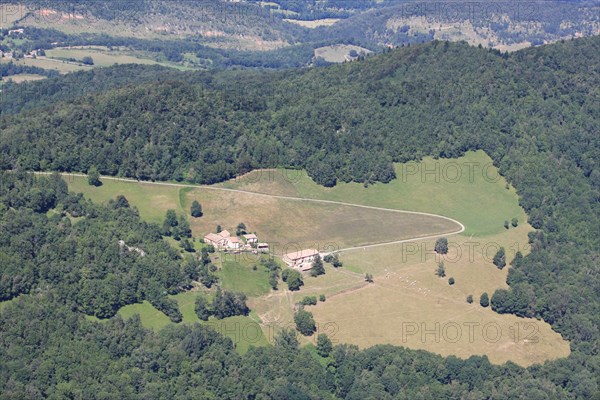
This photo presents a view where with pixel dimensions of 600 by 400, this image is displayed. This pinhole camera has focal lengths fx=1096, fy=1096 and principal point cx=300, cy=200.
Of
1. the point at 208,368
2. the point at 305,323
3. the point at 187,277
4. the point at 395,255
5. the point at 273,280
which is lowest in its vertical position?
the point at 305,323

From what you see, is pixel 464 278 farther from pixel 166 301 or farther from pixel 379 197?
pixel 166 301

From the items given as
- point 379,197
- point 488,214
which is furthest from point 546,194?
point 379,197

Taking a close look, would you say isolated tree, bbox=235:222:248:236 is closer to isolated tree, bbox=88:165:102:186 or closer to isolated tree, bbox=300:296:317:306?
isolated tree, bbox=300:296:317:306

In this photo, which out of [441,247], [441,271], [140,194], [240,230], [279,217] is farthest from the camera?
[140,194]

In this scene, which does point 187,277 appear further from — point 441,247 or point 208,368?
point 441,247

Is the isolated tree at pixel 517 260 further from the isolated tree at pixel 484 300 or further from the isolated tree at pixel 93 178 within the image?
the isolated tree at pixel 93 178

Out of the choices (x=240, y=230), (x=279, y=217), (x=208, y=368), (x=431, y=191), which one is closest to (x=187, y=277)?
(x=240, y=230)
